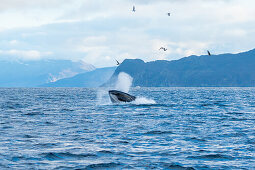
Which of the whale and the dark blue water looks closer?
the dark blue water

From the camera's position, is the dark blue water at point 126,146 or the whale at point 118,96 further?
the whale at point 118,96

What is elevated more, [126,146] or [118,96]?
[118,96]

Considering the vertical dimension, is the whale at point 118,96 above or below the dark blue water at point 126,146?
above

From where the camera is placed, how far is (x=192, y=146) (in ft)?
72.2

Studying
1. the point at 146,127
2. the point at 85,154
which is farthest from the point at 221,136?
the point at 85,154

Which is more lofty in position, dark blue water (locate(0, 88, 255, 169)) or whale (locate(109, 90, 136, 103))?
whale (locate(109, 90, 136, 103))

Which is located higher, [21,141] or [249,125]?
[249,125]

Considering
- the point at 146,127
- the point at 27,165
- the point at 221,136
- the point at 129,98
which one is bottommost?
the point at 27,165

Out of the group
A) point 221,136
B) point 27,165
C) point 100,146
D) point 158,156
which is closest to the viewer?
point 27,165

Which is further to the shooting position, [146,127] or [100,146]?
[146,127]

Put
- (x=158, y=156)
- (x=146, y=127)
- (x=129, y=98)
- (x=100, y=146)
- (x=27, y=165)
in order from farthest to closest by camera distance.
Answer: (x=129, y=98) → (x=146, y=127) → (x=100, y=146) → (x=158, y=156) → (x=27, y=165)

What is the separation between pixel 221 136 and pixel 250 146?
380 cm

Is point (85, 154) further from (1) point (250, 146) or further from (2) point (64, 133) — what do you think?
(1) point (250, 146)

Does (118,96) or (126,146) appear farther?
(118,96)
